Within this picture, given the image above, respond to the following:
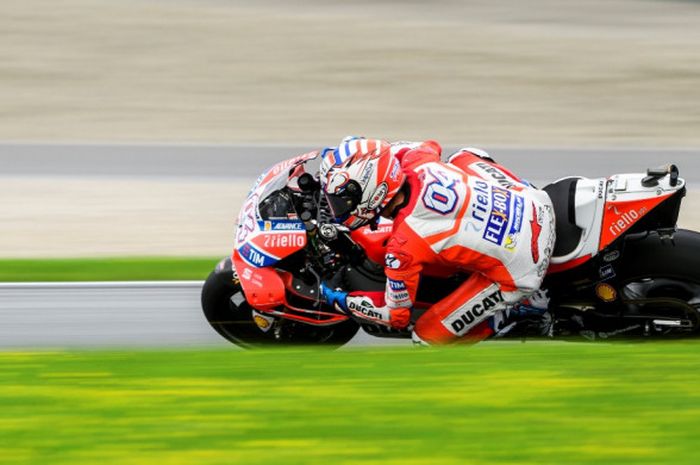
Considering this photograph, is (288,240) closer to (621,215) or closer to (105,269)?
(621,215)

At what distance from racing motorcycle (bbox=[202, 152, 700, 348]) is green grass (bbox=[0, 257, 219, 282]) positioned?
223 centimetres

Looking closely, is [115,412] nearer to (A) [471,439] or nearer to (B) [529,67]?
(A) [471,439]

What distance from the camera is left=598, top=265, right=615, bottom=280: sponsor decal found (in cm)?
643

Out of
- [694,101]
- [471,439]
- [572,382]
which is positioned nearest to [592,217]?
[572,382]

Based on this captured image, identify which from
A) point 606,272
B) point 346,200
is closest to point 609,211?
point 606,272

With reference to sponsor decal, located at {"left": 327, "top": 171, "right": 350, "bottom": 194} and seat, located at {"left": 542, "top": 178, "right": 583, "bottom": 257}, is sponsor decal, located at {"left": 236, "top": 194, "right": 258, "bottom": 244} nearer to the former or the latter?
sponsor decal, located at {"left": 327, "top": 171, "right": 350, "bottom": 194}

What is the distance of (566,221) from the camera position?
6465 mm

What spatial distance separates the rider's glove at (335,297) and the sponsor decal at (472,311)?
529mm

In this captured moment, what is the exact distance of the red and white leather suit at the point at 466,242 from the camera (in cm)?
613

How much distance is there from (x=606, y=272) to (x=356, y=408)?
2486mm

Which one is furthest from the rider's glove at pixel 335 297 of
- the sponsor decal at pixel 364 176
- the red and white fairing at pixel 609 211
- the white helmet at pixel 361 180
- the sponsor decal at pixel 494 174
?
the red and white fairing at pixel 609 211

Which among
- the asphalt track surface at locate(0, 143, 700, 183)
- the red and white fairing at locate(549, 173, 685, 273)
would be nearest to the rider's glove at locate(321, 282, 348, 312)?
the red and white fairing at locate(549, 173, 685, 273)

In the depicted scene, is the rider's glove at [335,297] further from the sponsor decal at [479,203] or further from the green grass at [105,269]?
the green grass at [105,269]

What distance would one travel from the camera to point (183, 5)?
1903 cm
